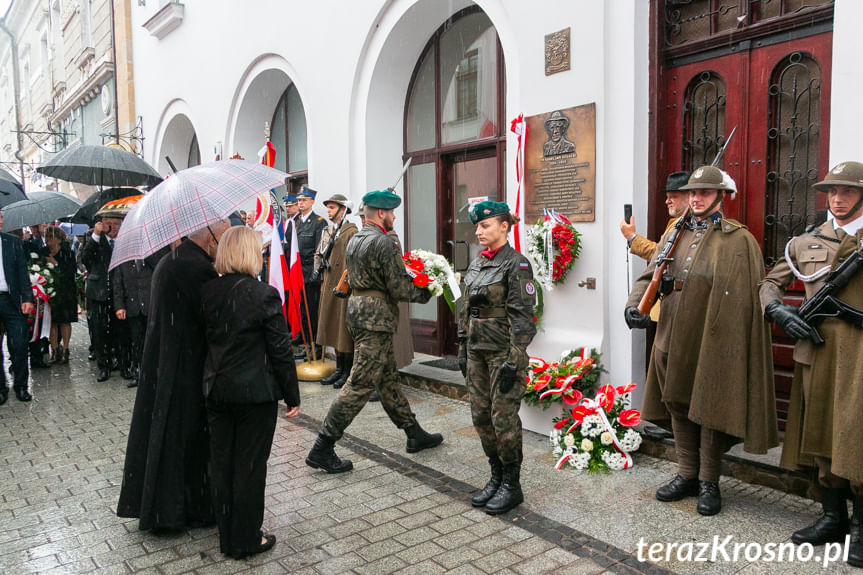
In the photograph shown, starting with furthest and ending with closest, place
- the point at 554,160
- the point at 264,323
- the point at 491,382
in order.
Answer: the point at 554,160, the point at 491,382, the point at 264,323

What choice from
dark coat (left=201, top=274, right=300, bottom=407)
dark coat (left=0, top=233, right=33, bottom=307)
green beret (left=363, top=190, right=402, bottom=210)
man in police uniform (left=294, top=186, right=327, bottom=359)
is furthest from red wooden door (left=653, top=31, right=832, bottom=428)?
dark coat (left=0, top=233, right=33, bottom=307)

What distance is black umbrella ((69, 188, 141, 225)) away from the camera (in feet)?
28.5

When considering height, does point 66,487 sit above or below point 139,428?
below

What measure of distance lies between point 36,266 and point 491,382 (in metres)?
7.83

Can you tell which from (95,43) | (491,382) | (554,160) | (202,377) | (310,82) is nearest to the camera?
(202,377)

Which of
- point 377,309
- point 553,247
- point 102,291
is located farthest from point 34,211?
point 553,247

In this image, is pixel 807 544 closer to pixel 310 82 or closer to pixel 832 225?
pixel 832 225

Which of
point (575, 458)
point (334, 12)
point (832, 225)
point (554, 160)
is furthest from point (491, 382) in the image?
point (334, 12)

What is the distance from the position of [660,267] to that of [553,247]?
1.36m

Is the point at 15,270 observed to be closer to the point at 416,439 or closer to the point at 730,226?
the point at 416,439

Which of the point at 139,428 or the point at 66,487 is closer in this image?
the point at 139,428

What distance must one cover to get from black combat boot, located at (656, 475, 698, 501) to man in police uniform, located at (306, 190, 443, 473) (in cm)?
187

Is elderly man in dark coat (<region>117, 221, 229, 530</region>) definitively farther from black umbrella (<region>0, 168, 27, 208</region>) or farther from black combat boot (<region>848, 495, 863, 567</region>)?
black umbrella (<region>0, 168, 27, 208</region>)

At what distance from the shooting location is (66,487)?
15.0 feet
